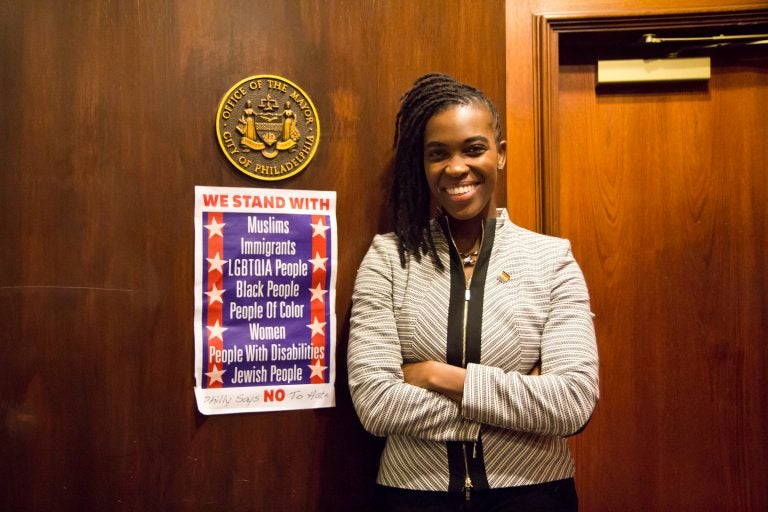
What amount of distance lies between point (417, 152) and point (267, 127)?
1.40ft

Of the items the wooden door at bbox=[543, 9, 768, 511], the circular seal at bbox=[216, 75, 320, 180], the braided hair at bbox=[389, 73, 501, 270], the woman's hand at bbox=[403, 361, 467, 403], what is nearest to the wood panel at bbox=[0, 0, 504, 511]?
the circular seal at bbox=[216, 75, 320, 180]

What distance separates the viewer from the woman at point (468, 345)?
1.06 meters

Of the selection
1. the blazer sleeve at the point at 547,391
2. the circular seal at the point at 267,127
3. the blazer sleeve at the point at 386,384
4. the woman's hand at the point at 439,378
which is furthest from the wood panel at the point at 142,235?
the blazer sleeve at the point at 547,391

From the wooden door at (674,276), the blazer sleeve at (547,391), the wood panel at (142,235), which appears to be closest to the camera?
the blazer sleeve at (547,391)

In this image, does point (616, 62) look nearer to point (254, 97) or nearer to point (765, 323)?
point (765, 323)

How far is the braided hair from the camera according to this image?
4.16 ft

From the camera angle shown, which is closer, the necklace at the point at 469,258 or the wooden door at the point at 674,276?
the necklace at the point at 469,258

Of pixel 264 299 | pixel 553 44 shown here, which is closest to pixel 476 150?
pixel 553 44

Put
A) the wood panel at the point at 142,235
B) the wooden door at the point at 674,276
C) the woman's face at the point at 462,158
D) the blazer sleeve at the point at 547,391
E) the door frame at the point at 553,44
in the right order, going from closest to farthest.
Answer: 1. the blazer sleeve at the point at 547,391
2. the woman's face at the point at 462,158
3. the wood panel at the point at 142,235
4. the door frame at the point at 553,44
5. the wooden door at the point at 674,276

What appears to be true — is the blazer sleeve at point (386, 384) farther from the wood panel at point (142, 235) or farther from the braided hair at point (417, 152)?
the wood panel at point (142, 235)

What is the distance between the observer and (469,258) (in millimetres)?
1259

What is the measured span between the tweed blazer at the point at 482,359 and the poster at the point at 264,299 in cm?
26

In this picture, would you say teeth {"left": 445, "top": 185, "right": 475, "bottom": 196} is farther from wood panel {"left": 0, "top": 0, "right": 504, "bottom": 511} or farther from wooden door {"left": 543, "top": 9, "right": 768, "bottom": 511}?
wooden door {"left": 543, "top": 9, "right": 768, "bottom": 511}

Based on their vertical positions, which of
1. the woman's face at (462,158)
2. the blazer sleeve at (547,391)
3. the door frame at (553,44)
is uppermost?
the door frame at (553,44)
